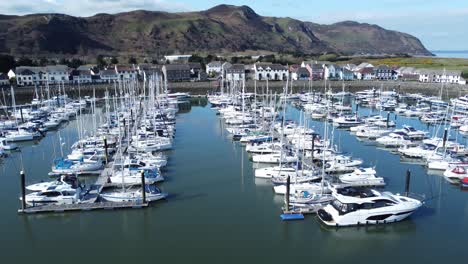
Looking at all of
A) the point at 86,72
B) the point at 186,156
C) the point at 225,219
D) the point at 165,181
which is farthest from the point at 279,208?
the point at 86,72

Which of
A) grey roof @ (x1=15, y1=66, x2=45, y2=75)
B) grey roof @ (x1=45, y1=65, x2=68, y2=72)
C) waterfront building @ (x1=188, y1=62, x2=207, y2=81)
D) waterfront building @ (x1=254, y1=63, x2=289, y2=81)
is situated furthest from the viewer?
waterfront building @ (x1=254, y1=63, x2=289, y2=81)

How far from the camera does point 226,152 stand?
126ft

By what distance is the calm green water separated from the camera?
19922 mm

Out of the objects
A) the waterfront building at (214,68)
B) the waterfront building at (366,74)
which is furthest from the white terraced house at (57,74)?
the waterfront building at (366,74)

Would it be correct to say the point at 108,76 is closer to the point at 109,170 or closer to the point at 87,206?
the point at 109,170

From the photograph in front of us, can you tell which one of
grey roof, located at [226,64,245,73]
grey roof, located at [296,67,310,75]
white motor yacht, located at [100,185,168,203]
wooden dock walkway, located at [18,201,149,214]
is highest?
grey roof, located at [226,64,245,73]

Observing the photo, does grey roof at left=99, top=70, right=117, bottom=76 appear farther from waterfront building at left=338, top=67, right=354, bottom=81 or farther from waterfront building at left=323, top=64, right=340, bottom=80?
waterfront building at left=338, top=67, right=354, bottom=81

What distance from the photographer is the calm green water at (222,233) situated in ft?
65.4

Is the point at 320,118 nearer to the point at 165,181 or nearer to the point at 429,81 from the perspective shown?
the point at 165,181

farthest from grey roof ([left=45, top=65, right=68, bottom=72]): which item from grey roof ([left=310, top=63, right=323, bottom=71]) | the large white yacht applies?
the large white yacht

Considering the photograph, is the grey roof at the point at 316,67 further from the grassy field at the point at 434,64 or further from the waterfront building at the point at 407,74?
the grassy field at the point at 434,64

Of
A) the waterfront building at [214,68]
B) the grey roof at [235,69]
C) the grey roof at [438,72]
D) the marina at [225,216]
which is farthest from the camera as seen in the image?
the waterfront building at [214,68]

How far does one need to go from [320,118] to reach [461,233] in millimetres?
35173

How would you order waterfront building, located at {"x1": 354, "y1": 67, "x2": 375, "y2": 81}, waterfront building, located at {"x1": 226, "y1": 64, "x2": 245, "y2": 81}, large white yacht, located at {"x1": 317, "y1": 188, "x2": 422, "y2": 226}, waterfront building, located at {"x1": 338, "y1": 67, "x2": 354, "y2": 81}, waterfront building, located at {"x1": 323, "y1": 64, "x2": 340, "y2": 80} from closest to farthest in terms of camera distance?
1. large white yacht, located at {"x1": 317, "y1": 188, "x2": 422, "y2": 226}
2. waterfront building, located at {"x1": 226, "y1": 64, "x2": 245, "y2": 81}
3. waterfront building, located at {"x1": 323, "y1": 64, "x2": 340, "y2": 80}
4. waterfront building, located at {"x1": 338, "y1": 67, "x2": 354, "y2": 81}
5. waterfront building, located at {"x1": 354, "y1": 67, "x2": 375, "y2": 81}
